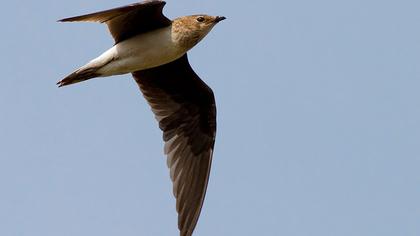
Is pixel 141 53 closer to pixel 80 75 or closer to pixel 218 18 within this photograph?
pixel 80 75

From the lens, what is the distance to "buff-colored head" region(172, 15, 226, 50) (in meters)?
11.1

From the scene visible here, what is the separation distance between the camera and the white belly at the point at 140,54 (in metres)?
11.0

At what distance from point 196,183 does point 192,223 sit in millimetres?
755

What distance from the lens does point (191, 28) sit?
436 inches

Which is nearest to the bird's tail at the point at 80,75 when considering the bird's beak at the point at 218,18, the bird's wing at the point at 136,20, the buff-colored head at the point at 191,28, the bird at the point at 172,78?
the bird at the point at 172,78

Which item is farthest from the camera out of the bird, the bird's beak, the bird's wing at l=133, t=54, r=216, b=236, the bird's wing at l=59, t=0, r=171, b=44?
the bird's wing at l=133, t=54, r=216, b=236

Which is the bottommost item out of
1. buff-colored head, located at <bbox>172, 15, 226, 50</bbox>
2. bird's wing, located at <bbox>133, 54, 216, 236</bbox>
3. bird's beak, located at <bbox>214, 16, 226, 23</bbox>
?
bird's wing, located at <bbox>133, 54, 216, 236</bbox>

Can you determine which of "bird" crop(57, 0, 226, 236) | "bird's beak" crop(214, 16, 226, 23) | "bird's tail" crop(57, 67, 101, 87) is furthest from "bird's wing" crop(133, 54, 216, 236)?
"bird's tail" crop(57, 67, 101, 87)

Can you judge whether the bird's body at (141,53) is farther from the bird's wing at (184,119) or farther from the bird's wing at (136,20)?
the bird's wing at (184,119)

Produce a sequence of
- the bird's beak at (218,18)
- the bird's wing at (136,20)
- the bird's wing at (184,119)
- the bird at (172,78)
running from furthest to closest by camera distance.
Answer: the bird's wing at (184,119) < the bird's beak at (218,18) < the bird at (172,78) < the bird's wing at (136,20)

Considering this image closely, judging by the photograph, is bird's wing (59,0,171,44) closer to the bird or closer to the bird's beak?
the bird

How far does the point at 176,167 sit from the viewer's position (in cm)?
1257

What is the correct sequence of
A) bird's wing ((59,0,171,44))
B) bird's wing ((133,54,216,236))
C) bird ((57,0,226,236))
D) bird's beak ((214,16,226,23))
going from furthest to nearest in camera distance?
1. bird's wing ((133,54,216,236))
2. bird's beak ((214,16,226,23))
3. bird ((57,0,226,236))
4. bird's wing ((59,0,171,44))

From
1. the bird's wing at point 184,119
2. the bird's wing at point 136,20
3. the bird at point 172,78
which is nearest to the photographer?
the bird's wing at point 136,20
